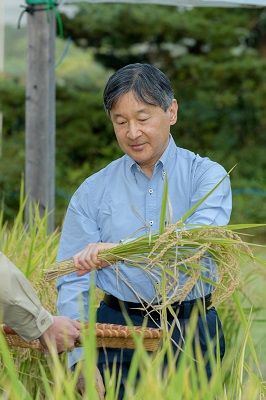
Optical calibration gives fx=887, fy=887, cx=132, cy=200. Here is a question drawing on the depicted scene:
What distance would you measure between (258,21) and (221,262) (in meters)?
9.75

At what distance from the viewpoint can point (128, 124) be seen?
99.2 inches

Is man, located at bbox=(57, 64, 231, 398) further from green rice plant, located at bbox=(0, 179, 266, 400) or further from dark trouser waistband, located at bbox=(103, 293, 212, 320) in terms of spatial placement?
green rice plant, located at bbox=(0, 179, 266, 400)

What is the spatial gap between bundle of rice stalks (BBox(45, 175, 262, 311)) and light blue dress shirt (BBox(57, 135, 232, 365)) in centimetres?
11

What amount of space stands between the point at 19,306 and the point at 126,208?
17.8 inches

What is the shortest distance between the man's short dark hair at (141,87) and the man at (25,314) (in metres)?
0.56

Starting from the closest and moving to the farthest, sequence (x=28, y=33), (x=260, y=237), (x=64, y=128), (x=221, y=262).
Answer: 1. (x=221, y=262)
2. (x=28, y=33)
3. (x=260, y=237)
4. (x=64, y=128)

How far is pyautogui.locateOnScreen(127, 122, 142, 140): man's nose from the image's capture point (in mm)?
2484

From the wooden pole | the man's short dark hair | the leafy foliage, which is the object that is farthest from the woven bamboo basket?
the leafy foliage

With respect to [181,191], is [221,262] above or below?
below

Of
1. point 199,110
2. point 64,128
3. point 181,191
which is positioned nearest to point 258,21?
point 199,110

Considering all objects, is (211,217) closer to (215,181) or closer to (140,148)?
(215,181)

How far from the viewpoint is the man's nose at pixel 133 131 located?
8.15ft

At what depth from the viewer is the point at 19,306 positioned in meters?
2.40

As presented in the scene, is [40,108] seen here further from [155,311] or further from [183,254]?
[183,254]
